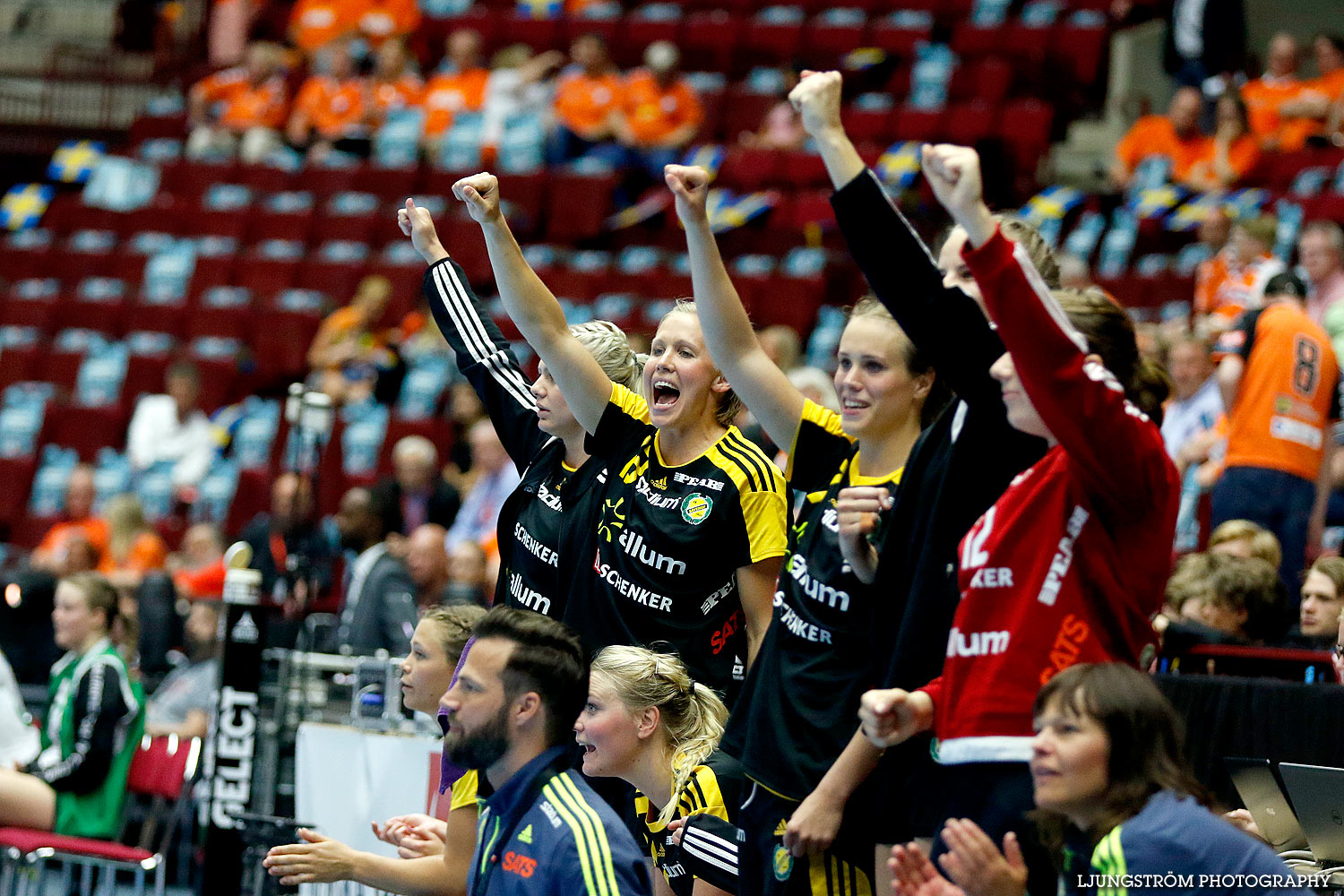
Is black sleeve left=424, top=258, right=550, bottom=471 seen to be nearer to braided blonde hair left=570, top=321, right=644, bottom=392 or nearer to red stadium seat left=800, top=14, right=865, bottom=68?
braided blonde hair left=570, top=321, right=644, bottom=392

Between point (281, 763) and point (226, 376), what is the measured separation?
20.2ft

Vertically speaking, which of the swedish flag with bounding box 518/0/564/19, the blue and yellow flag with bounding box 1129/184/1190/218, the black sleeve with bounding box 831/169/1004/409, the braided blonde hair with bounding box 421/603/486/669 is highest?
the swedish flag with bounding box 518/0/564/19

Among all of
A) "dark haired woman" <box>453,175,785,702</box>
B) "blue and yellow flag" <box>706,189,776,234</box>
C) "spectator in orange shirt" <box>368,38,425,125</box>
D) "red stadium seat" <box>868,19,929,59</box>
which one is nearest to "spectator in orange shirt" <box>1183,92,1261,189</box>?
"blue and yellow flag" <box>706,189,776,234</box>

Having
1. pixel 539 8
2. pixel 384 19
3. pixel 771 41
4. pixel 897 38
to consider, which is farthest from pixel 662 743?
pixel 384 19

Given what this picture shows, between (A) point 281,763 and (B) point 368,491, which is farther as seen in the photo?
(B) point 368,491

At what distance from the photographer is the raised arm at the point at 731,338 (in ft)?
9.99

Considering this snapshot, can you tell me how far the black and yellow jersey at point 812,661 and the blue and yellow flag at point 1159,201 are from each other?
24.1 feet

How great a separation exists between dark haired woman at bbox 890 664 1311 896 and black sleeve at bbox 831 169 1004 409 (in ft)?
1.72

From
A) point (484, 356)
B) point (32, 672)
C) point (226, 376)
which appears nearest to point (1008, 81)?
point (226, 376)

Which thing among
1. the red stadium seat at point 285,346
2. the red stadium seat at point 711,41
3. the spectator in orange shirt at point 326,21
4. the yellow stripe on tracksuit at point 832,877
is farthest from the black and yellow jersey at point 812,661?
the spectator in orange shirt at point 326,21

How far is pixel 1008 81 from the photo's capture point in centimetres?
1157

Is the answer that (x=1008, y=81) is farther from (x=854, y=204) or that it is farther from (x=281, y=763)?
(x=854, y=204)

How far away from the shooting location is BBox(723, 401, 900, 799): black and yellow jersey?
113 inches

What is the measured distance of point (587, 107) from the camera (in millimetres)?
12188
